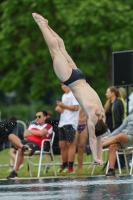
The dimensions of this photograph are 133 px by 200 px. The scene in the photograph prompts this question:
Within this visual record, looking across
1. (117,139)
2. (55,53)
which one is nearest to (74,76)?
(55,53)

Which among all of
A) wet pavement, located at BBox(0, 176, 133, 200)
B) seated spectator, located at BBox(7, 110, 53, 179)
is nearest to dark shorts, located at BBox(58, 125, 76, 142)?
seated spectator, located at BBox(7, 110, 53, 179)

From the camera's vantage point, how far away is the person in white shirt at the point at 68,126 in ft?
52.9

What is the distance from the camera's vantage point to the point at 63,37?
28750 millimetres

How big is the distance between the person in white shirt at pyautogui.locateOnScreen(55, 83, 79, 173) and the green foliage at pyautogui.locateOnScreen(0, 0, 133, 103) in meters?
11.0

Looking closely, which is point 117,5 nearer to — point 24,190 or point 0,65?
point 0,65

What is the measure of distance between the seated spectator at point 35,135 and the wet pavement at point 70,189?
5.86 feet

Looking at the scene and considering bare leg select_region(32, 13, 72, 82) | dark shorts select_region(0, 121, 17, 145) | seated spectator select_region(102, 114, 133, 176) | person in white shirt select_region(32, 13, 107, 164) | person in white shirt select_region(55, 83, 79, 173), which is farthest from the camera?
dark shorts select_region(0, 121, 17, 145)

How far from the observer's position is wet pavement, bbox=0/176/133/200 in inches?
414

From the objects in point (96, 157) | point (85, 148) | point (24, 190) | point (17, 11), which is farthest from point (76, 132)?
point (17, 11)

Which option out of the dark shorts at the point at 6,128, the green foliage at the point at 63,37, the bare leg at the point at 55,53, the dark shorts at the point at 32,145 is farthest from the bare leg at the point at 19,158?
the green foliage at the point at 63,37

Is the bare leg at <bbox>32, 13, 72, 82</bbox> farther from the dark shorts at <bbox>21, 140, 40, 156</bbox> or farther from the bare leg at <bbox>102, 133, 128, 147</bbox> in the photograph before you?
the dark shorts at <bbox>21, 140, 40, 156</bbox>

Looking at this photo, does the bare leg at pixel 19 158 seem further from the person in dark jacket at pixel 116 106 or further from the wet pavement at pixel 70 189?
the person in dark jacket at pixel 116 106

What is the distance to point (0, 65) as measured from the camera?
30.6 meters

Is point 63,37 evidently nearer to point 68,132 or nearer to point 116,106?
point 116,106
